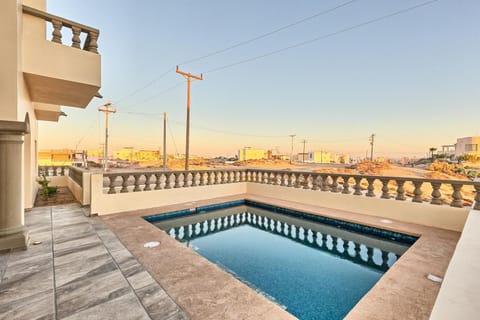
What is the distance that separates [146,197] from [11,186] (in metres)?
2.77

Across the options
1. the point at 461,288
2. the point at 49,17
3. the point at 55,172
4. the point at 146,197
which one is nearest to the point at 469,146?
the point at 461,288

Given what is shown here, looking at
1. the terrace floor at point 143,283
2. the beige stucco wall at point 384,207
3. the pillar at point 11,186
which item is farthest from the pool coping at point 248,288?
the pillar at point 11,186

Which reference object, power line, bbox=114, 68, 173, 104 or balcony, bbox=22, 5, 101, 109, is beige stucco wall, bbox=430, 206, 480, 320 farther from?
power line, bbox=114, 68, 173, 104

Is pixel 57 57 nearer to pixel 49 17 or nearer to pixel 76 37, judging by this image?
pixel 76 37

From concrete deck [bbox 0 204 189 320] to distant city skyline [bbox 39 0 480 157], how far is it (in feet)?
11.6

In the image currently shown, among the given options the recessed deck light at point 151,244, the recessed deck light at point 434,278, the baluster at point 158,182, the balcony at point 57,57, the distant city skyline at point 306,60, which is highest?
the distant city skyline at point 306,60

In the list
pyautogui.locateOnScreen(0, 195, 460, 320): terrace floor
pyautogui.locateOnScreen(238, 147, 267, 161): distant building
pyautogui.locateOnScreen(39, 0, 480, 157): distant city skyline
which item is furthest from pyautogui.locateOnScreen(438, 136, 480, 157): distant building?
pyautogui.locateOnScreen(238, 147, 267, 161): distant building

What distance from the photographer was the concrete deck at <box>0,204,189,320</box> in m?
1.80

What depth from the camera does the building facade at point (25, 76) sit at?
3047mm

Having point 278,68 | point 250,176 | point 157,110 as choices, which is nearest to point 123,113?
point 157,110

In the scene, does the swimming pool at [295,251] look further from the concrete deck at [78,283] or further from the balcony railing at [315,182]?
the concrete deck at [78,283]

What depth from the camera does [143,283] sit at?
225 cm

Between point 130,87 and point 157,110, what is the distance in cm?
317

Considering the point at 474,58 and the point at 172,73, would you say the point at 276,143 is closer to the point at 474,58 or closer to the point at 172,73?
the point at 172,73
